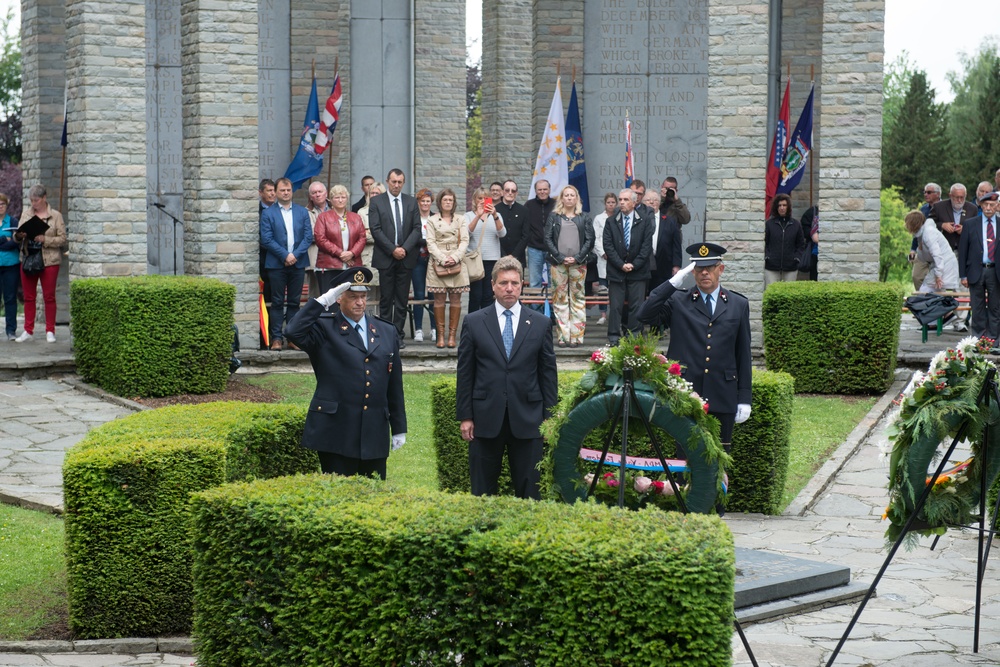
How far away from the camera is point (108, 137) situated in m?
15.9

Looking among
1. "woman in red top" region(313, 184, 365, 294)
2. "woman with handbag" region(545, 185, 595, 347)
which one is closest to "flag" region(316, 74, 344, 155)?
"woman in red top" region(313, 184, 365, 294)

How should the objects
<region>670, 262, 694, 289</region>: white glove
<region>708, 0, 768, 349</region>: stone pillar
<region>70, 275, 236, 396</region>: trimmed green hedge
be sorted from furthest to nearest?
<region>708, 0, 768, 349</region>: stone pillar < <region>70, 275, 236, 396</region>: trimmed green hedge < <region>670, 262, 694, 289</region>: white glove

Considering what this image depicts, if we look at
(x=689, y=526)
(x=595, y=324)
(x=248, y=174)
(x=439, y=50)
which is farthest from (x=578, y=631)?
(x=439, y=50)

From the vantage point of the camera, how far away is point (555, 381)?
334 inches

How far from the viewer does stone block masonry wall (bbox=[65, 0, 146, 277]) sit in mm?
15828

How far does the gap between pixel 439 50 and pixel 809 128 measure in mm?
7242

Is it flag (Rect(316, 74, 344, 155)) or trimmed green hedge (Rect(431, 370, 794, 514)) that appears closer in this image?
trimmed green hedge (Rect(431, 370, 794, 514))

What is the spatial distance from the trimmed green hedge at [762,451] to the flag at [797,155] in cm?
997

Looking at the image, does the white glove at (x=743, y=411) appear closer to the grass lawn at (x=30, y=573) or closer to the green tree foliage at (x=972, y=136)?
the grass lawn at (x=30, y=573)

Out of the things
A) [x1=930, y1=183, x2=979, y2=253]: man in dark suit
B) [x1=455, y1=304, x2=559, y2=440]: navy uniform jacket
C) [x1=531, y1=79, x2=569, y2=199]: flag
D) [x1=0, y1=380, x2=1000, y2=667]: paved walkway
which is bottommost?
[x1=0, y1=380, x2=1000, y2=667]: paved walkway

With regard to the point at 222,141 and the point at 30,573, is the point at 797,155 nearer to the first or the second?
the point at 222,141

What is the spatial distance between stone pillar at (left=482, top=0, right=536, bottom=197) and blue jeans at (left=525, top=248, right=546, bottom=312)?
6816 mm

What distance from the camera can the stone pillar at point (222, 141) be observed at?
16422mm

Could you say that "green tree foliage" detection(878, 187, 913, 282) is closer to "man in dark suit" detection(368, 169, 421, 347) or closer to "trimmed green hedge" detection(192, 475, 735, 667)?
"man in dark suit" detection(368, 169, 421, 347)
